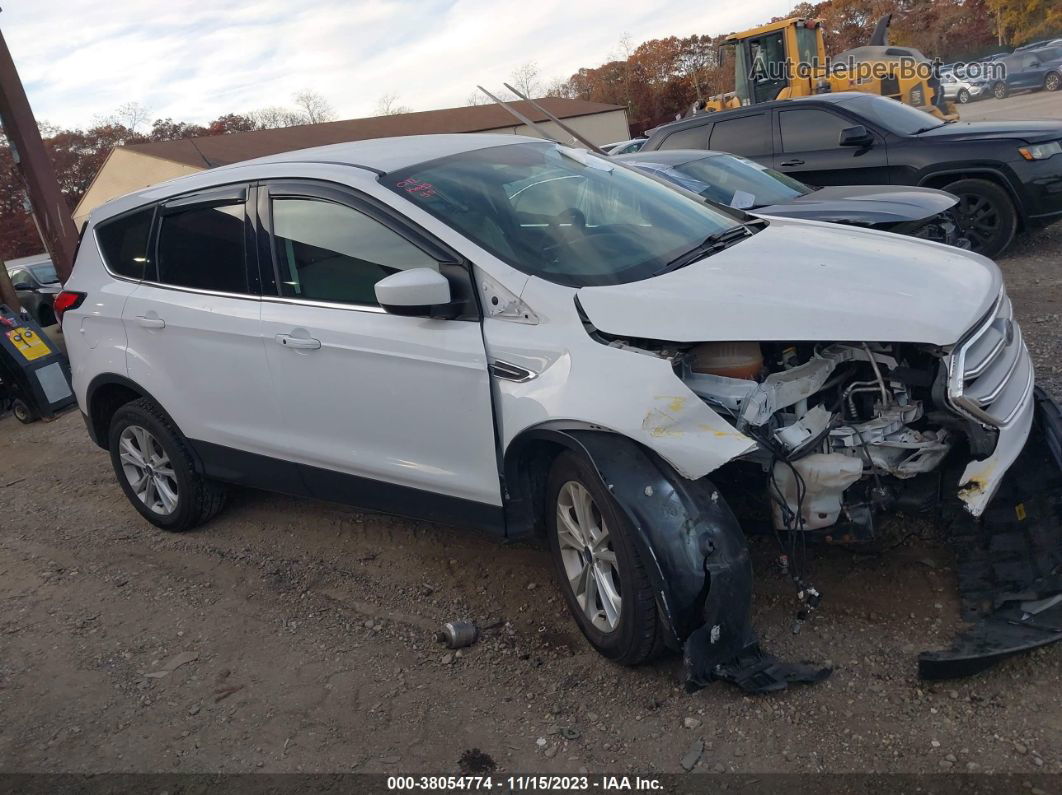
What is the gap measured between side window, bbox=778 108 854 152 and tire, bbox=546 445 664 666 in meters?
6.82

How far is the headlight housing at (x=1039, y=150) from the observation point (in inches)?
300

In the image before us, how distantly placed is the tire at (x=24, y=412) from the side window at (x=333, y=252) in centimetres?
601

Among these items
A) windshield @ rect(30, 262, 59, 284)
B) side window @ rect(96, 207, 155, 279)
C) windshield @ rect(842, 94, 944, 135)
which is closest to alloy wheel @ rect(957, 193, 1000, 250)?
windshield @ rect(842, 94, 944, 135)

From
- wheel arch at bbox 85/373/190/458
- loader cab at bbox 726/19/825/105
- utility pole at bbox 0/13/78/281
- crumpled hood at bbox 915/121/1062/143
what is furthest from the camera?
loader cab at bbox 726/19/825/105

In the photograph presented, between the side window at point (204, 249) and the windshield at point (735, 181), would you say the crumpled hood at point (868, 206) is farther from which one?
the side window at point (204, 249)

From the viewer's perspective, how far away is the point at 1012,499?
3146 mm

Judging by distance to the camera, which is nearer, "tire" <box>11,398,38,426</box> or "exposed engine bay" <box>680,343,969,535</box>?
"exposed engine bay" <box>680,343,969,535</box>

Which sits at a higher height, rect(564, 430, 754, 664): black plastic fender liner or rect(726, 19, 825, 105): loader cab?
rect(726, 19, 825, 105): loader cab

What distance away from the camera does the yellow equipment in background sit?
52.7 feet

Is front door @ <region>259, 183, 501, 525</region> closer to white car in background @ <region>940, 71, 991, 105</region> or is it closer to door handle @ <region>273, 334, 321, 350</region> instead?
door handle @ <region>273, 334, 321, 350</region>

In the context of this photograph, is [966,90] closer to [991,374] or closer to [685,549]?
[991,374]

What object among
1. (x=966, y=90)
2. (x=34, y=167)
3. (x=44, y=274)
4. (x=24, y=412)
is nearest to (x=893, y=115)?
(x=24, y=412)

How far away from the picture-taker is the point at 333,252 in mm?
3713

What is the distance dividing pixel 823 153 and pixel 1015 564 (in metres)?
6.57
